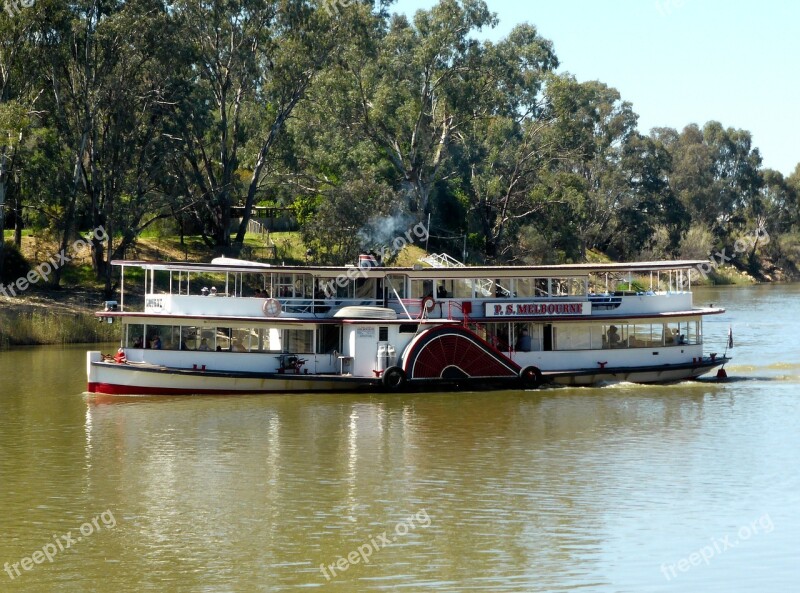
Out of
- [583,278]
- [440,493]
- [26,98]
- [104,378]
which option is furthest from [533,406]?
[26,98]

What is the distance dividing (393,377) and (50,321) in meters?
22.5

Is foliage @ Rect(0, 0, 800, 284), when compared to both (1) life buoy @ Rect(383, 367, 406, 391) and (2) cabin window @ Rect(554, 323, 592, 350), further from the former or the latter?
(2) cabin window @ Rect(554, 323, 592, 350)

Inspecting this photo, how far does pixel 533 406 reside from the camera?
119 feet

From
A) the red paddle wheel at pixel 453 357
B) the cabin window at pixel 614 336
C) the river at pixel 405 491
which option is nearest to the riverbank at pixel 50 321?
the river at pixel 405 491

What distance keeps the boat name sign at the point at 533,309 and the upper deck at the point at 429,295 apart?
0.03 metres

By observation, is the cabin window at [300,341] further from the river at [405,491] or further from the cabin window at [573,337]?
the cabin window at [573,337]

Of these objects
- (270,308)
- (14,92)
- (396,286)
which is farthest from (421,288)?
(14,92)

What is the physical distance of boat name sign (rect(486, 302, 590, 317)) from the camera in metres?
39.4

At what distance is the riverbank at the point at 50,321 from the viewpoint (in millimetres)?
52594

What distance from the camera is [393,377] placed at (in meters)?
38.0

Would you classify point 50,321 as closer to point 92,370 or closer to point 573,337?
point 92,370

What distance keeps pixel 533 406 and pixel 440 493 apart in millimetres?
11342

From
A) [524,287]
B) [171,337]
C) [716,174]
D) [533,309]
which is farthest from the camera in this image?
[716,174]

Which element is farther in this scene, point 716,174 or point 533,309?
point 716,174
